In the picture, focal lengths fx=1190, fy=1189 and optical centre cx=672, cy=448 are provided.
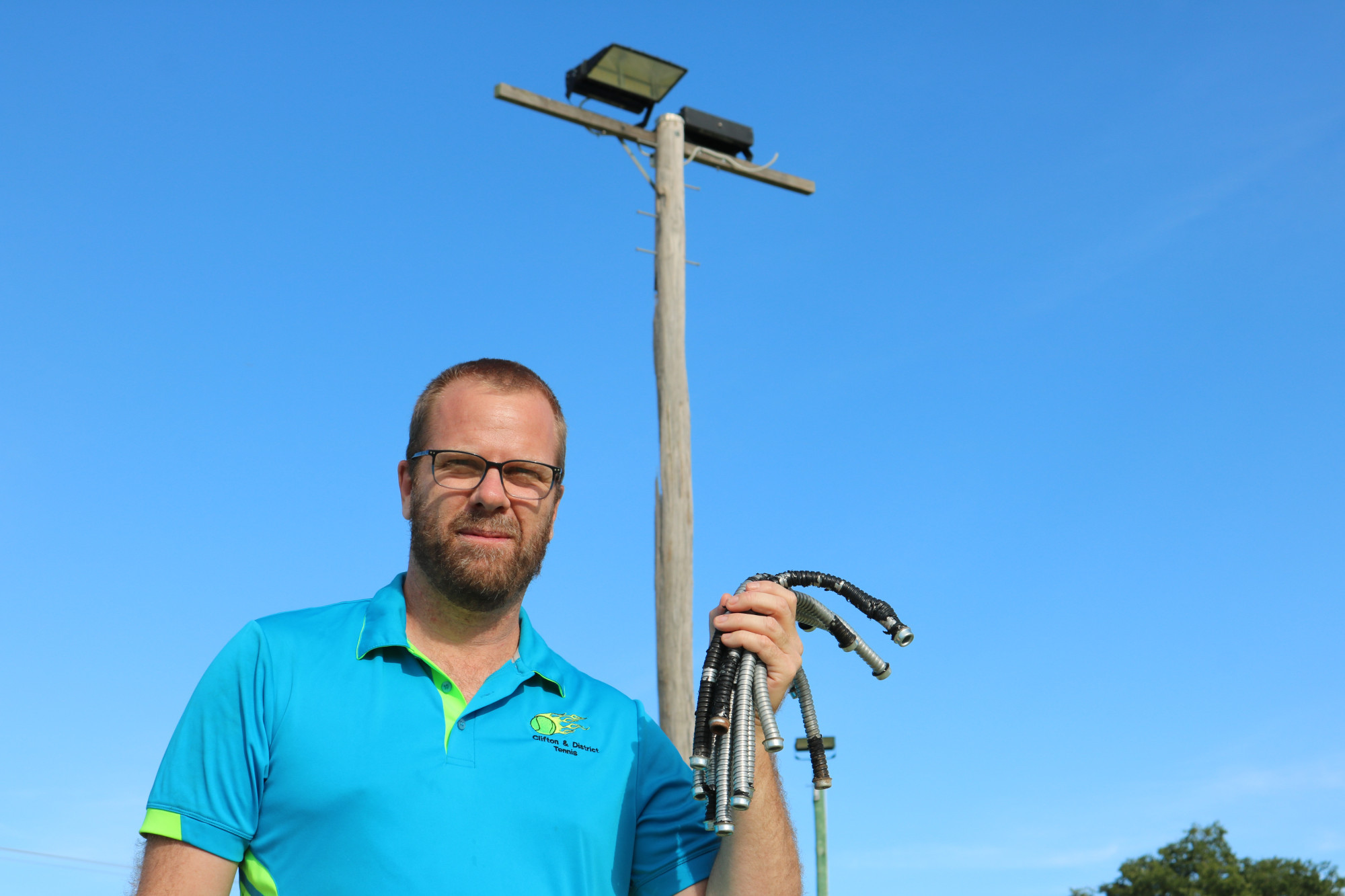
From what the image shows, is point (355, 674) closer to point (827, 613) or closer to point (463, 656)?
point (463, 656)

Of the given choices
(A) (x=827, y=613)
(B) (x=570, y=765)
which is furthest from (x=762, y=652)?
(B) (x=570, y=765)

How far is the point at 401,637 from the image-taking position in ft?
9.97

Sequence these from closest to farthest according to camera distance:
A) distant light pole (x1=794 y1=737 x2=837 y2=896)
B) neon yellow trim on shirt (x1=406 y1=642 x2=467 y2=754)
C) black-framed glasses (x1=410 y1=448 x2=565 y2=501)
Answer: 1. neon yellow trim on shirt (x1=406 y1=642 x2=467 y2=754)
2. black-framed glasses (x1=410 y1=448 x2=565 y2=501)
3. distant light pole (x1=794 y1=737 x2=837 y2=896)

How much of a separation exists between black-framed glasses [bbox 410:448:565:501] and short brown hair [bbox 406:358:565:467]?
111 millimetres

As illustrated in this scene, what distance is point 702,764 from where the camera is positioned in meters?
2.60

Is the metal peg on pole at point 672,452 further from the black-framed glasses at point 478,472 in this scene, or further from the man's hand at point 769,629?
the man's hand at point 769,629

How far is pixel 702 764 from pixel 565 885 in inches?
21.2

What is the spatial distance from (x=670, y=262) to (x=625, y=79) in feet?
4.84

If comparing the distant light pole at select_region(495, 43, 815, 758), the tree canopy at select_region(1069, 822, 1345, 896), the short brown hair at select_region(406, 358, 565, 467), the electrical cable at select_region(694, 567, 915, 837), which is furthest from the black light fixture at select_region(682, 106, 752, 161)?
the tree canopy at select_region(1069, 822, 1345, 896)

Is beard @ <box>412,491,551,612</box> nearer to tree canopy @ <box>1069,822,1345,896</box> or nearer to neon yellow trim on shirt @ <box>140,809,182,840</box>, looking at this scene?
neon yellow trim on shirt @ <box>140,809,182,840</box>

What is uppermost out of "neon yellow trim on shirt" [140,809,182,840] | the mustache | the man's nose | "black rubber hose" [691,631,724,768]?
the man's nose

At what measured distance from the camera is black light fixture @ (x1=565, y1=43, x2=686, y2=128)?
8.53m

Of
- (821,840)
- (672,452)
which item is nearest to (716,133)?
(672,452)

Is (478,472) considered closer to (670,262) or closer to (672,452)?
(672,452)
